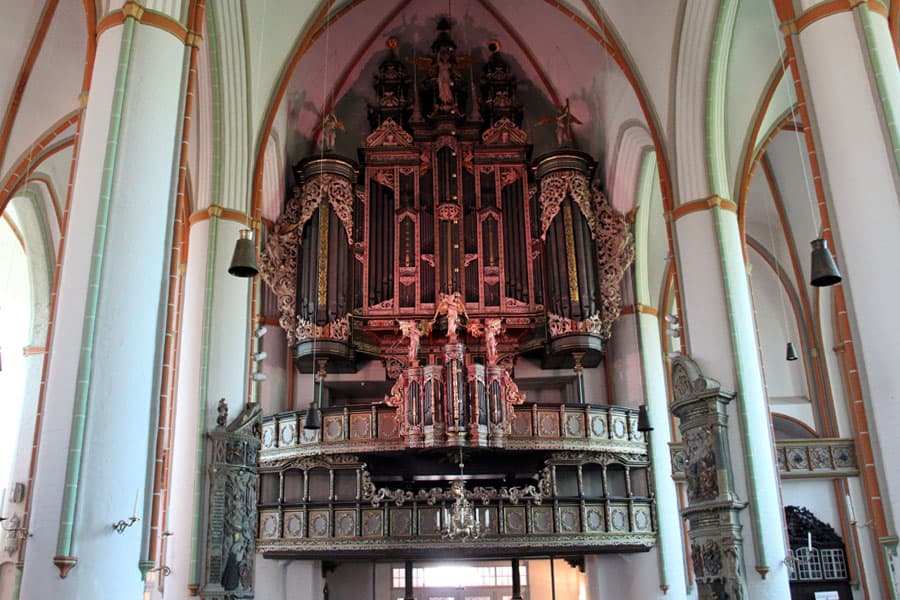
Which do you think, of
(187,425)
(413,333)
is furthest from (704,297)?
(187,425)

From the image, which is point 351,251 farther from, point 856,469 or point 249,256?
point 856,469

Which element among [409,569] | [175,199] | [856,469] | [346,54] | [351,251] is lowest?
[409,569]

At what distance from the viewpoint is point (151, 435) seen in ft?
28.6

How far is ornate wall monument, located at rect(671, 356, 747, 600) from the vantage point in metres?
12.0

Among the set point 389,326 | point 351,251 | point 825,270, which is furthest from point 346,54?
point 825,270

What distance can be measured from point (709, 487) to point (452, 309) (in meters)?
6.60

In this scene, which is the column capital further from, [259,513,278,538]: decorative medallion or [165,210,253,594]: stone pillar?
[259,513,278,538]: decorative medallion

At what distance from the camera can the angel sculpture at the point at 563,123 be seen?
19531mm

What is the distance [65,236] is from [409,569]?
449 inches

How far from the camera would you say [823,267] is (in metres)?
8.53

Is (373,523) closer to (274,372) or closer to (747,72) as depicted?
(274,372)

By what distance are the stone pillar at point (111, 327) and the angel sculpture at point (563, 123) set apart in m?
11.1

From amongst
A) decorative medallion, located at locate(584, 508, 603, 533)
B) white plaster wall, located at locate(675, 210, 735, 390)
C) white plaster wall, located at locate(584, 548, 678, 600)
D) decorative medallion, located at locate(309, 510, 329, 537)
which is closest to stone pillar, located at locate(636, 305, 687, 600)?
white plaster wall, located at locate(584, 548, 678, 600)

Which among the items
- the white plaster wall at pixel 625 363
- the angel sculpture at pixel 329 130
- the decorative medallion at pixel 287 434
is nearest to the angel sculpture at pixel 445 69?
the angel sculpture at pixel 329 130
